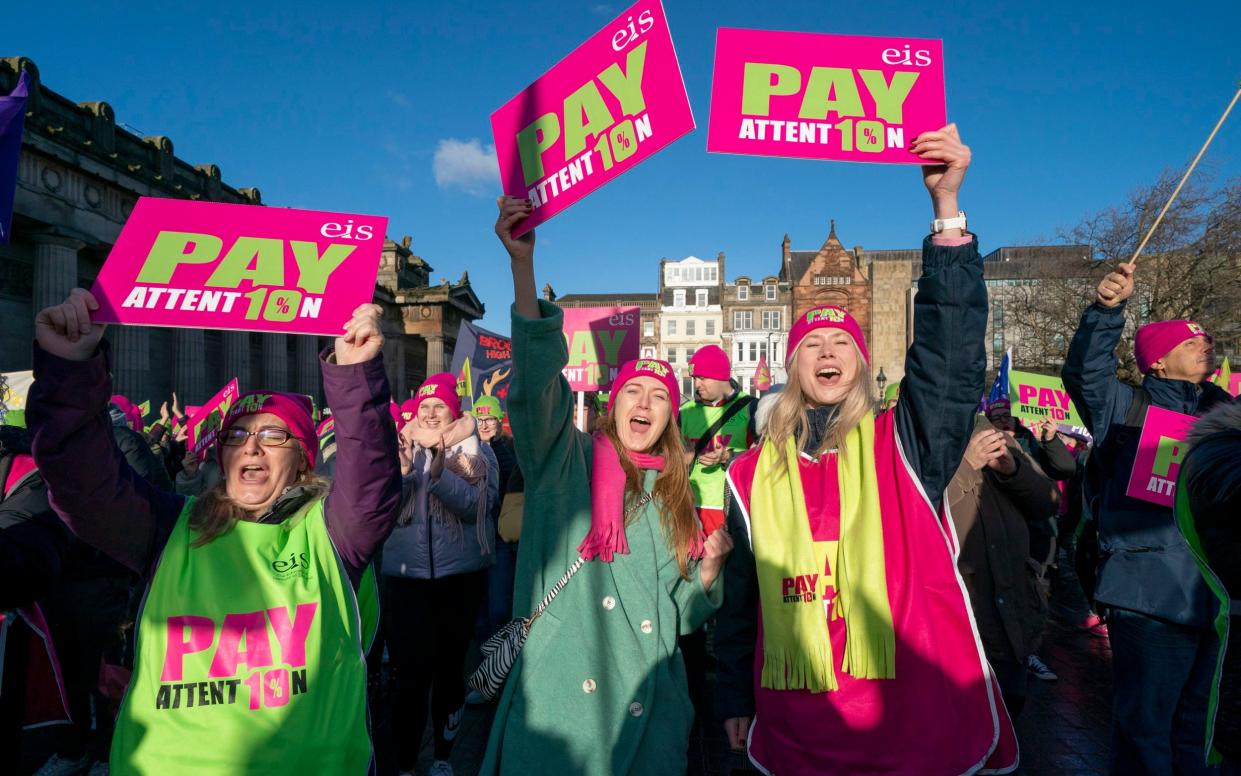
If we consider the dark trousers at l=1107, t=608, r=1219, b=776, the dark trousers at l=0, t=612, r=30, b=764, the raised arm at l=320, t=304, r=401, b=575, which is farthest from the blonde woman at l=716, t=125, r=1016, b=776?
the dark trousers at l=0, t=612, r=30, b=764

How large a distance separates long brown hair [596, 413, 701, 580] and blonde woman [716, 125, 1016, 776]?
0.24m

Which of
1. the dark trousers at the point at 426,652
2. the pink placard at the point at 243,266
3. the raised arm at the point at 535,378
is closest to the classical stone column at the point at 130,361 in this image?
the dark trousers at the point at 426,652

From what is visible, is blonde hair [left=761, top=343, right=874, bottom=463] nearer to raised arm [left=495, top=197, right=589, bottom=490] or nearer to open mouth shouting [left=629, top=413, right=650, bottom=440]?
open mouth shouting [left=629, top=413, right=650, bottom=440]

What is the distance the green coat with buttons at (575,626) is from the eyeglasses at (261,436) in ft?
2.71

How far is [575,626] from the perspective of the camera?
2.22 meters

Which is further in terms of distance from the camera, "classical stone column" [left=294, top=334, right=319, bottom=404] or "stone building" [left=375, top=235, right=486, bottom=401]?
"stone building" [left=375, top=235, right=486, bottom=401]

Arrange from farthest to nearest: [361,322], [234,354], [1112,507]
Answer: [234,354], [1112,507], [361,322]

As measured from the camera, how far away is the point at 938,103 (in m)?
2.38

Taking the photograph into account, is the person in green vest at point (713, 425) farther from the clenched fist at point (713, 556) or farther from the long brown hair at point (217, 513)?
the long brown hair at point (217, 513)

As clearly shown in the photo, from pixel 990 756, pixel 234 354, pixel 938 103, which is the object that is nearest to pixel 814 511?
pixel 990 756

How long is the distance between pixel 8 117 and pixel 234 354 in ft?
73.2

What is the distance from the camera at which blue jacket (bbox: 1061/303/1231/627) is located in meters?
3.10

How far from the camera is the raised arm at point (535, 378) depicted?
2068 millimetres

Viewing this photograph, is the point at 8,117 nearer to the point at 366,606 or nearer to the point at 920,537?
the point at 366,606
